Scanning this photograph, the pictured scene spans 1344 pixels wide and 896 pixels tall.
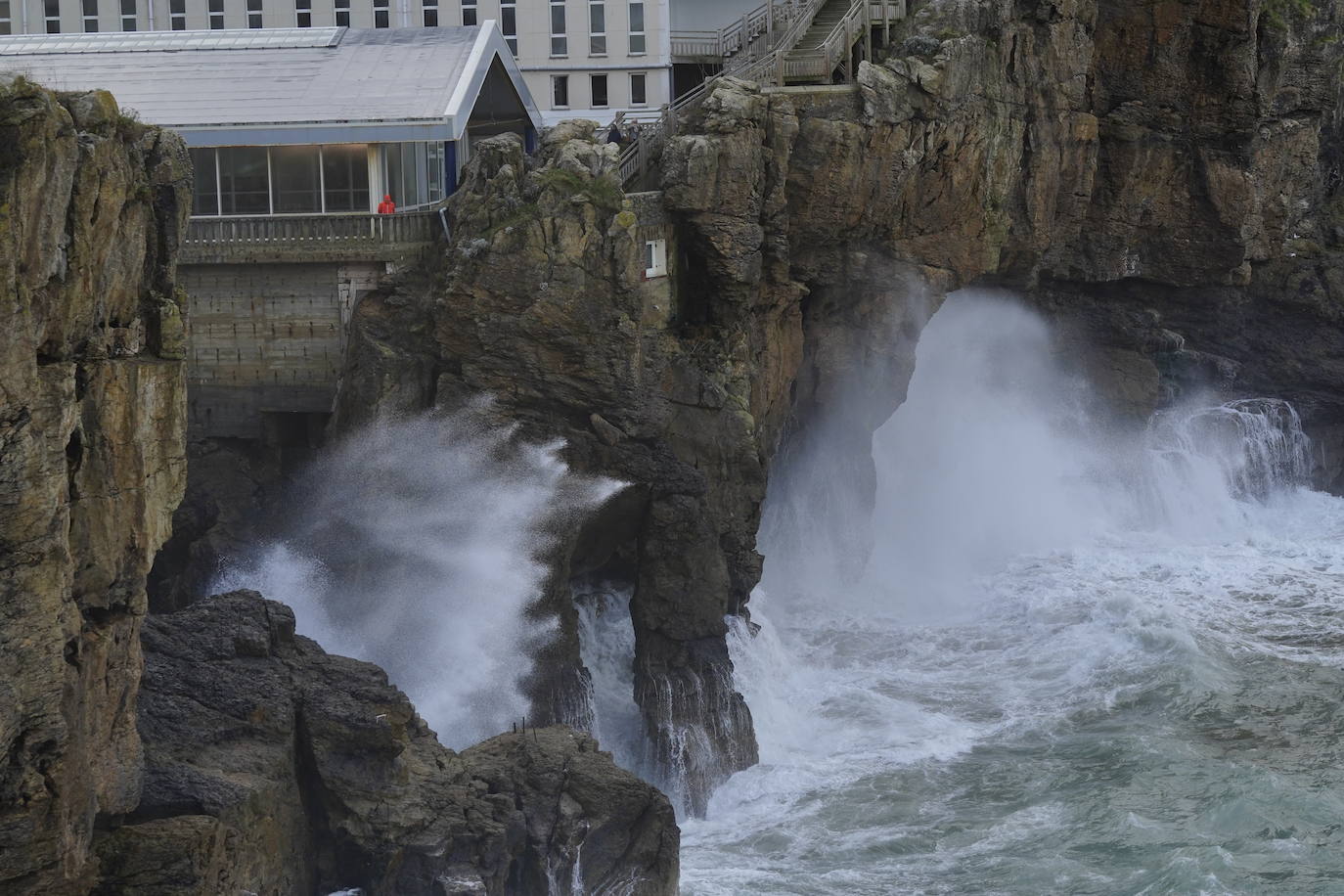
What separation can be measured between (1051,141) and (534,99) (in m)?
15.1

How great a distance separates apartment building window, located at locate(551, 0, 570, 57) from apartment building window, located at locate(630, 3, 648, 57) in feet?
6.34

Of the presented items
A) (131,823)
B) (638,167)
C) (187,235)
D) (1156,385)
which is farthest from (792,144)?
(131,823)

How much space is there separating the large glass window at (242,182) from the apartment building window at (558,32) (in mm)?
14841

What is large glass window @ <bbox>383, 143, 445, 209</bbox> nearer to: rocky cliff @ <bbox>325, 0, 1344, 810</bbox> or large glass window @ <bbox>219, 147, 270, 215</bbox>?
rocky cliff @ <bbox>325, 0, 1344, 810</bbox>

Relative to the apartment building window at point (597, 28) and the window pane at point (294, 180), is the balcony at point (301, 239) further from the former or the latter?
the apartment building window at point (597, 28)

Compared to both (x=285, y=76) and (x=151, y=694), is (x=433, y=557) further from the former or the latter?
(x=285, y=76)

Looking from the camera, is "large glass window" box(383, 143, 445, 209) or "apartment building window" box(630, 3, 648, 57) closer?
"large glass window" box(383, 143, 445, 209)

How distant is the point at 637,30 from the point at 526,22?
3.25 metres

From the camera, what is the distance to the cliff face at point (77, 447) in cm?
2472

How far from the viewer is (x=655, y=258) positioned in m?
48.5

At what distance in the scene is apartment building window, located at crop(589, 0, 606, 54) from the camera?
2378 inches

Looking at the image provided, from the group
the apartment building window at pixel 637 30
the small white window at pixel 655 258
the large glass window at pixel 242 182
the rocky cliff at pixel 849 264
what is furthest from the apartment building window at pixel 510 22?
the small white window at pixel 655 258

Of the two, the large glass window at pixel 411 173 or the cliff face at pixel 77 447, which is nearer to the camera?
the cliff face at pixel 77 447

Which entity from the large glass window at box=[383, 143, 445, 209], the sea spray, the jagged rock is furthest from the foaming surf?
the large glass window at box=[383, 143, 445, 209]
